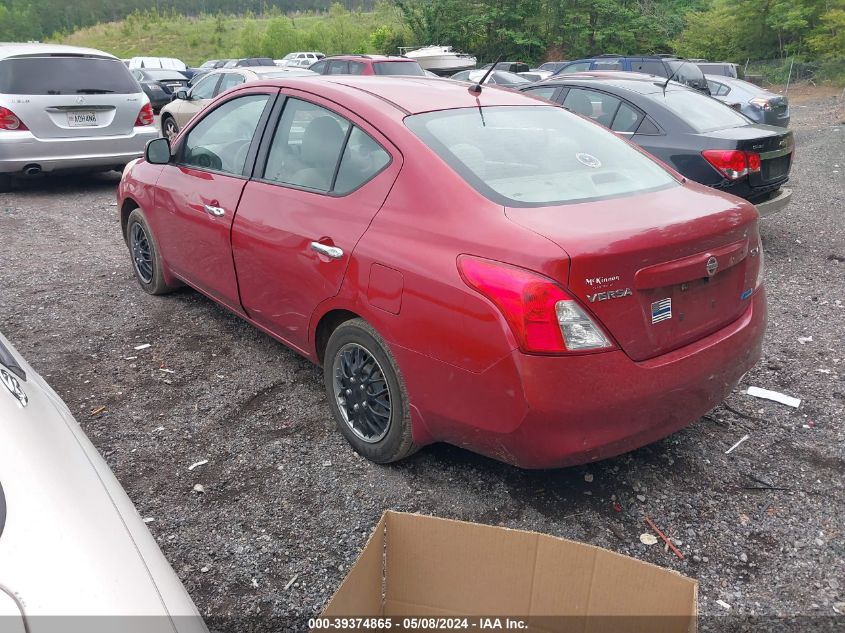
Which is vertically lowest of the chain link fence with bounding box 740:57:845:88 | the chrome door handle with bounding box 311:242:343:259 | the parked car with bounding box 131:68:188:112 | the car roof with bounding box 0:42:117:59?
the chain link fence with bounding box 740:57:845:88

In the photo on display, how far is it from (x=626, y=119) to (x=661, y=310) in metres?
4.50

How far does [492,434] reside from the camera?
8.55 feet

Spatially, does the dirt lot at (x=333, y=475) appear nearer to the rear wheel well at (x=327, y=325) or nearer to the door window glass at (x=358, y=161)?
the rear wheel well at (x=327, y=325)

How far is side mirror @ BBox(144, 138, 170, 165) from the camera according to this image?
4.56 metres

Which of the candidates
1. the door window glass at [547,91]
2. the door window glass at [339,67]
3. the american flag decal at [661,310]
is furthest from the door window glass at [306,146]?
the door window glass at [339,67]

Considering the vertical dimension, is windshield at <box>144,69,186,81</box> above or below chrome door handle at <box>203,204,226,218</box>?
below

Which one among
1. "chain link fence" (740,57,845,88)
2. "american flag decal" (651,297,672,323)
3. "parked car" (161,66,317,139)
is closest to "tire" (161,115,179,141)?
"parked car" (161,66,317,139)

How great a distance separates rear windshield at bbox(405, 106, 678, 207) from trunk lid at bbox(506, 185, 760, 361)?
0.15 meters

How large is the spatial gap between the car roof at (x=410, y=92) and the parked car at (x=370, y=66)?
1015cm

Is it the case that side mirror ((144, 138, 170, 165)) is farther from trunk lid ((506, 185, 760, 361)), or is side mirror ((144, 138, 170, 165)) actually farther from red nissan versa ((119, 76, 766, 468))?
trunk lid ((506, 185, 760, 361))

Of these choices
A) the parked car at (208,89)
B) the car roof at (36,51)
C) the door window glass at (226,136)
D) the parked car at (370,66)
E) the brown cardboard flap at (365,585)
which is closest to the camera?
the brown cardboard flap at (365,585)

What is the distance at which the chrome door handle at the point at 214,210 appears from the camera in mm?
3967

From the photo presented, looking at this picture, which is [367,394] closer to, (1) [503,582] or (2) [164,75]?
(1) [503,582]

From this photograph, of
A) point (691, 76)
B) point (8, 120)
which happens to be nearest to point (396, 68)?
point (691, 76)
